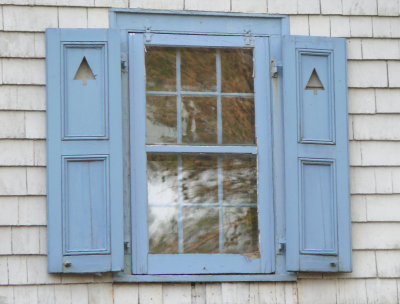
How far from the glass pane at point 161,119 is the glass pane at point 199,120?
0.22ft

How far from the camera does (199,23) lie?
246 inches

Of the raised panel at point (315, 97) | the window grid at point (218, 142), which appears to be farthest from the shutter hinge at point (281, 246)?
the raised panel at point (315, 97)

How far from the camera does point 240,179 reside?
6188 millimetres

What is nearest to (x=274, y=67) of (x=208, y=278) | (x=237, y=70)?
(x=237, y=70)

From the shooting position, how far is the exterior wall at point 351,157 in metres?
5.84

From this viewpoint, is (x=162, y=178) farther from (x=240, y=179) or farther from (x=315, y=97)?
(x=315, y=97)

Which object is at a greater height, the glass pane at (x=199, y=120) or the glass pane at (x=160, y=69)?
the glass pane at (x=160, y=69)

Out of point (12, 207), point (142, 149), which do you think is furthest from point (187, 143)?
point (12, 207)

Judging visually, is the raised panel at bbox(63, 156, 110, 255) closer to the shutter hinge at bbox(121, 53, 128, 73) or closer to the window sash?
the window sash

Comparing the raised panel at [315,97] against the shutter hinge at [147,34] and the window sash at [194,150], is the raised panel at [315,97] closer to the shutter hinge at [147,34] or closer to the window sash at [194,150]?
the window sash at [194,150]

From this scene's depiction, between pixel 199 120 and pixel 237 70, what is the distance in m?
0.39

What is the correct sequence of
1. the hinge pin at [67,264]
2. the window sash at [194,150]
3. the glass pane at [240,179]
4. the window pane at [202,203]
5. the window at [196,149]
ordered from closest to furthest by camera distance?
the hinge pin at [67,264] < the window at [196,149] < the window sash at [194,150] < the window pane at [202,203] < the glass pane at [240,179]

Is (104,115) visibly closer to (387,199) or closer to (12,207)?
(12,207)

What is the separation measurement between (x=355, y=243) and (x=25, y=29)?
2293 millimetres
